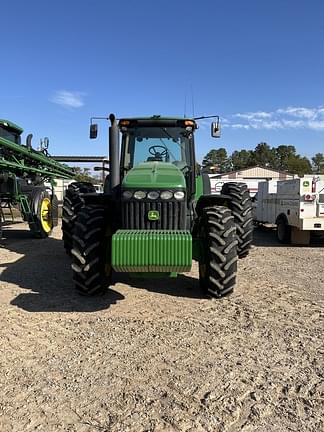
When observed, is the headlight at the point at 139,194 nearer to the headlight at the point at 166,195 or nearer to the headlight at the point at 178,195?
the headlight at the point at 166,195

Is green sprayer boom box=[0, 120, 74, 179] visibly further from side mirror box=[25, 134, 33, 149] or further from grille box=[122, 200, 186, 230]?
grille box=[122, 200, 186, 230]

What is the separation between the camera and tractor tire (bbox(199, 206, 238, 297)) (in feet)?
17.8

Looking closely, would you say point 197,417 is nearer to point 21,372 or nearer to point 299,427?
point 299,427

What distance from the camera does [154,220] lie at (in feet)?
18.2

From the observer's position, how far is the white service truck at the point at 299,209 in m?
11.2

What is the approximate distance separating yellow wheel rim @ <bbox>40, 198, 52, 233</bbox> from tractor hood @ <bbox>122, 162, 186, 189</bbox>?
6764 millimetres

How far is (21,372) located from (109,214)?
2731 millimetres

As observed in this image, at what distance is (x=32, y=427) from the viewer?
2.88m

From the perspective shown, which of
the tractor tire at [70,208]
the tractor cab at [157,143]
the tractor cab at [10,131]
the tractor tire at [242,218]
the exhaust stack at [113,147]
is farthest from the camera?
the tractor cab at [10,131]

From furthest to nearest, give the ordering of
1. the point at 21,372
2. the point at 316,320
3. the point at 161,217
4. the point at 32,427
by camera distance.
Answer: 1. the point at 161,217
2. the point at 316,320
3. the point at 21,372
4. the point at 32,427

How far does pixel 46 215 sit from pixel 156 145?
21.1 feet

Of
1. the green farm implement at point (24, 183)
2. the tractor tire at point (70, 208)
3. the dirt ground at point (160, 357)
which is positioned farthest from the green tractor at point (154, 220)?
the green farm implement at point (24, 183)

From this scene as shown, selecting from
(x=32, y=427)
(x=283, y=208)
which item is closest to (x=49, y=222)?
(x=283, y=208)

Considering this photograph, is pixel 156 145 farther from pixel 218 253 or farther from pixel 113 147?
pixel 218 253
